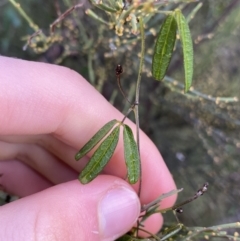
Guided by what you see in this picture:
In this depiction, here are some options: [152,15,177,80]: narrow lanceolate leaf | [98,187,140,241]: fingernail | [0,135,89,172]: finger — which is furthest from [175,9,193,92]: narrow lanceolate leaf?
[0,135,89,172]: finger

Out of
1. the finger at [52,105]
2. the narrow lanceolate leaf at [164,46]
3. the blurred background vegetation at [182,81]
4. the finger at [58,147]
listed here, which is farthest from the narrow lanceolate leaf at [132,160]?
the blurred background vegetation at [182,81]

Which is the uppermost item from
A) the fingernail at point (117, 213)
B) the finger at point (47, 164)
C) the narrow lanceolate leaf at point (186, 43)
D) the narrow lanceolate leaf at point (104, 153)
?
the narrow lanceolate leaf at point (186, 43)

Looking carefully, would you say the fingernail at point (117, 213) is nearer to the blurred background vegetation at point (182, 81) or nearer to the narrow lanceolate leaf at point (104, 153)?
the narrow lanceolate leaf at point (104, 153)

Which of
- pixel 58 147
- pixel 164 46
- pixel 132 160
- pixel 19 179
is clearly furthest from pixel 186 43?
pixel 19 179

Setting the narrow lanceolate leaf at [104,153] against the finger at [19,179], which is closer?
the narrow lanceolate leaf at [104,153]

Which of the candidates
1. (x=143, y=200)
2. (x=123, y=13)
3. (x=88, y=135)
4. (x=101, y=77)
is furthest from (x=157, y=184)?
(x=123, y=13)

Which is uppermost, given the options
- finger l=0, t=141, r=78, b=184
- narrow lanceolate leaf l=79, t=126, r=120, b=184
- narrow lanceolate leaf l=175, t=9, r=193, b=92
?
narrow lanceolate leaf l=175, t=9, r=193, b=92

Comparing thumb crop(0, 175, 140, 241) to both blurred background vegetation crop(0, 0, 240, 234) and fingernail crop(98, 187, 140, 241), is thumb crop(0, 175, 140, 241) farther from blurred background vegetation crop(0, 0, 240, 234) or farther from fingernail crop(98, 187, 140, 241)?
blurred background vegetation crop(0, 0, 240, 234)
